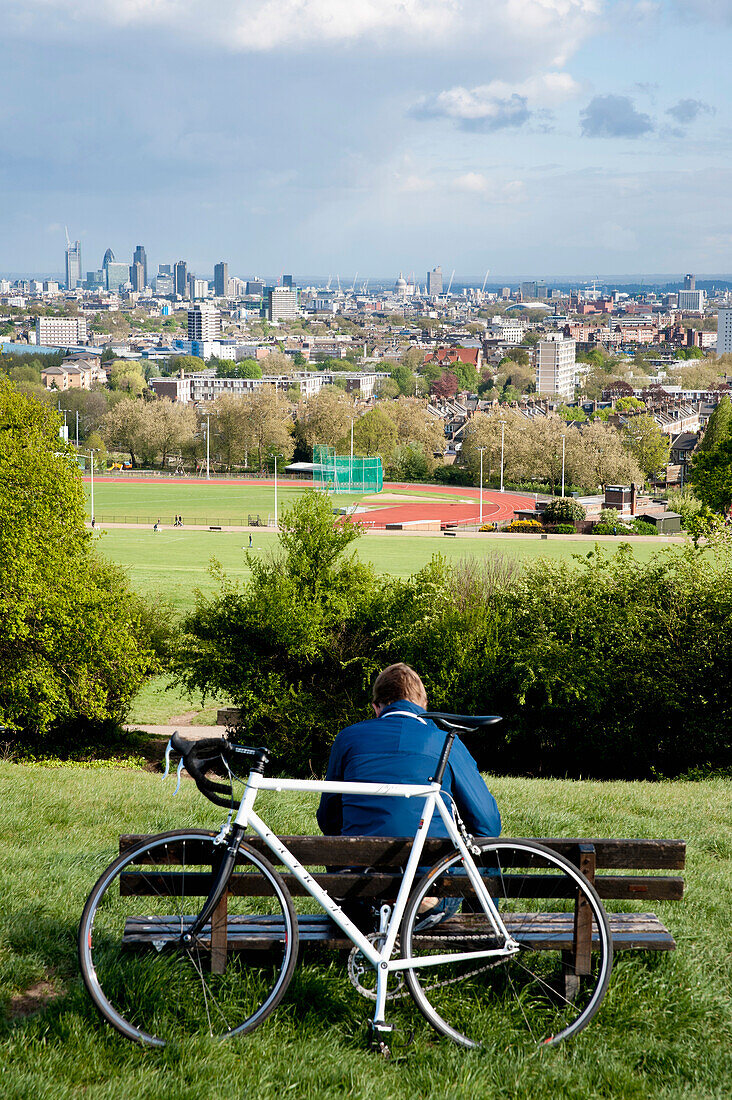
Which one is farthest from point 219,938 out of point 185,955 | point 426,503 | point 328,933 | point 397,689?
point 426,503

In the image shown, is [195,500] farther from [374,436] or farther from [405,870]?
[405,870]

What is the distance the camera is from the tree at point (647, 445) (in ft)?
355

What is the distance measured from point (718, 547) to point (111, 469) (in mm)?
99612

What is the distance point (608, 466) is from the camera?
315 ft

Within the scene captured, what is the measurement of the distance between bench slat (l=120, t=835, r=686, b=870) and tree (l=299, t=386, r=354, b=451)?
4480 inches

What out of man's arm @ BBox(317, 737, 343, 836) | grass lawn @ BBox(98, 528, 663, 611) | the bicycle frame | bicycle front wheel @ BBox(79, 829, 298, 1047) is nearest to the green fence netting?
grass lawn @ BBox(98, 528, 663, 611)

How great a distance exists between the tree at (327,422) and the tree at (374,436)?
1477 mm

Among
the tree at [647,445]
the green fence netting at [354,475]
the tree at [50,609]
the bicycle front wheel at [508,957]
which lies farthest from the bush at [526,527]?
the bicycle front wheel at [508,957]

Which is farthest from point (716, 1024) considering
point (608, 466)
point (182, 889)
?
point (608, 466)

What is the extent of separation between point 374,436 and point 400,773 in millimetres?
114903

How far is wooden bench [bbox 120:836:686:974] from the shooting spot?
3.92 meters

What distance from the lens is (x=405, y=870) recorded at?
155 inches

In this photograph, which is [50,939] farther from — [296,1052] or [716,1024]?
[716,1024]

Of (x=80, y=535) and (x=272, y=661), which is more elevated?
(x=80, y=535)
